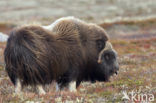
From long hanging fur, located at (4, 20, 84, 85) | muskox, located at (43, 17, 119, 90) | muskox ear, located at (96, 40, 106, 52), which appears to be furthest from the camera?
muskox ear, located at (96, 40, 106, 52)

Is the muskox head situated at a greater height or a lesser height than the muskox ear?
lesser

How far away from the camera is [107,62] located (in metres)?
6.15

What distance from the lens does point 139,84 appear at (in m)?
5.98

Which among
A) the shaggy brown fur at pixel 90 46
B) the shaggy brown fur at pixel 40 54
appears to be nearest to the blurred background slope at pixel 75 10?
the shaggy brown fur at pixel 90 46

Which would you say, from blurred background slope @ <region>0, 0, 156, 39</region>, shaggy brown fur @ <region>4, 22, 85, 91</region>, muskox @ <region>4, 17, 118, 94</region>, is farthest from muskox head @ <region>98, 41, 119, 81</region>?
blurred background slope @ <region>0, 0, 156, 39</region>

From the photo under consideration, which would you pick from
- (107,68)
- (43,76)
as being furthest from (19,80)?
(107,68)

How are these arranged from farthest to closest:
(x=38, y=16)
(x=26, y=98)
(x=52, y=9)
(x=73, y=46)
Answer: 1. (x=52, y=9)
2. (x=38, y=16)
3. (x=73, y=46)
4. (x=26, y=98)

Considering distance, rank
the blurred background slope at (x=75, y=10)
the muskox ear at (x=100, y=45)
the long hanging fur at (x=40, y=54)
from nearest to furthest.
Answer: the long hanging fur at (x=40, y=54)
the muskox ear at (x=100, y=45)
the blurred background slope at (x=75, y=10)

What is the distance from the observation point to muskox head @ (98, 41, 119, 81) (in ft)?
19.8

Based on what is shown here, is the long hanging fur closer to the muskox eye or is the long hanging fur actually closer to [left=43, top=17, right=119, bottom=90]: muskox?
[left=43, top=17, right=119, bottom=90]: muskox

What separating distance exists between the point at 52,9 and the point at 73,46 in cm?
3737

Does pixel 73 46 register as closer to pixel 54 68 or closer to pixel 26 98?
pixel 54 68

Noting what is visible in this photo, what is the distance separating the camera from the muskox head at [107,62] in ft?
19.8

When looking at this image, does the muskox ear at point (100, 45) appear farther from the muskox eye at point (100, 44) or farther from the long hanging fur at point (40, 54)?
the long hanging fur at point (40, 54)
